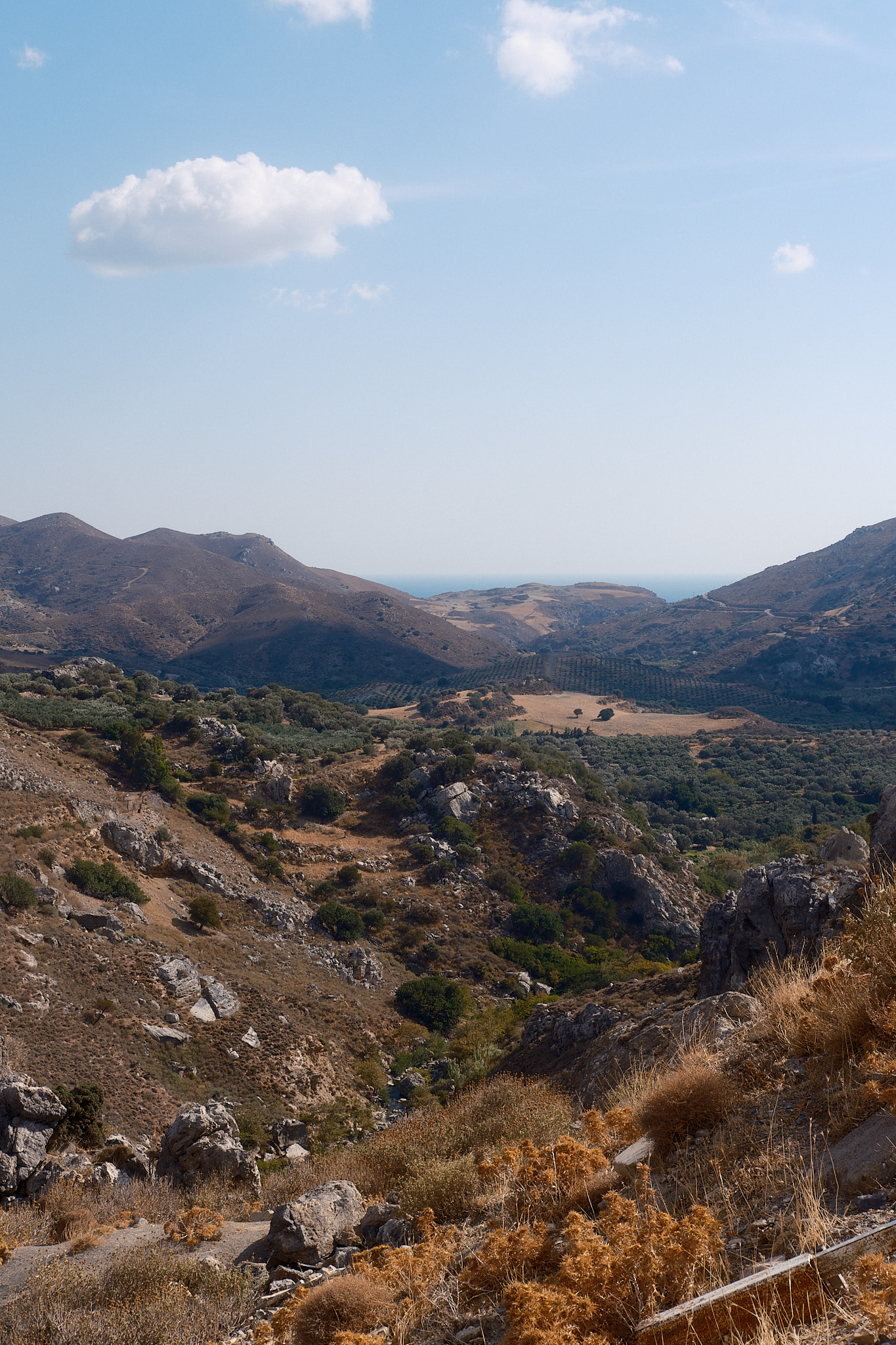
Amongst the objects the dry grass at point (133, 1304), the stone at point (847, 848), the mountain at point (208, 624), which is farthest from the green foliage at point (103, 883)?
the mountain at point (208, 624)

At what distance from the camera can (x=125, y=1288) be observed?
6.24 meters

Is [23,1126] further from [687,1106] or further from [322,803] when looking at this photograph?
[322,803]

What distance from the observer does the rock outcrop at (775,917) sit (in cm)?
1355

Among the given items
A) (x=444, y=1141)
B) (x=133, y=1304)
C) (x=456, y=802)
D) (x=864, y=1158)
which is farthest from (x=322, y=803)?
(x=864, y=1158)

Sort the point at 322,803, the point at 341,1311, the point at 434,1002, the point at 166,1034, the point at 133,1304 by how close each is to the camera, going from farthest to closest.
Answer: the point at 322,803 < the point at 434,1002 < the point at 166,1034 < the point at 133,1304 < the point at 341,1311

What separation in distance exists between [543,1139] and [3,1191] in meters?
9.28

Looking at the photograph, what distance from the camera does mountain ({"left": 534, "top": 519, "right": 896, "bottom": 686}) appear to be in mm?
103438

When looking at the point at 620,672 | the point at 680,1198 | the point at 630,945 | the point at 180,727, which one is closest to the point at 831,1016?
the point at 680,1198

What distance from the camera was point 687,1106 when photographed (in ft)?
17.2

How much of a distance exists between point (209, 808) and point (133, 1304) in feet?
96.0

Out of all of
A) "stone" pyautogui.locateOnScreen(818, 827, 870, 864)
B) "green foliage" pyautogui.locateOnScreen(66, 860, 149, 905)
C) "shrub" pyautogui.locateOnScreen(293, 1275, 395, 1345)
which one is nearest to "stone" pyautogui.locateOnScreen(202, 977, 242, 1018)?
"green foliage" pyautogui.locateOnScreen(66, 860, 149, 905)

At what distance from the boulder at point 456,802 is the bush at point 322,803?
535 centimetres

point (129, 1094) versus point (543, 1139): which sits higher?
point (543, 1139)

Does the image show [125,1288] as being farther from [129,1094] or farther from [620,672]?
[620,672]
